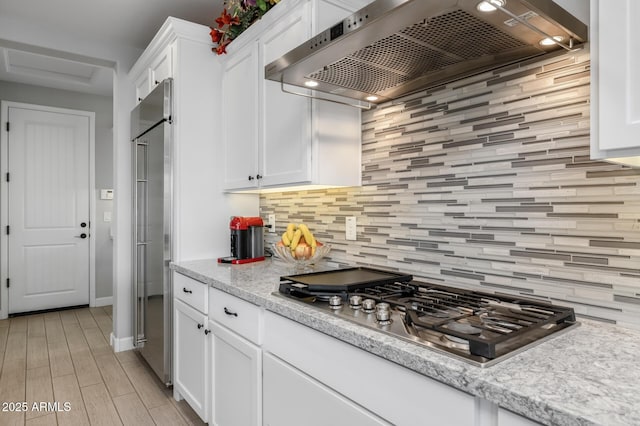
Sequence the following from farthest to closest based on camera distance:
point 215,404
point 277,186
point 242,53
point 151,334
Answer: point 151,334 < point 242,53 < point 277,186 < point 215,404

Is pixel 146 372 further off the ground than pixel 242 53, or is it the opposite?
pixel 242 53

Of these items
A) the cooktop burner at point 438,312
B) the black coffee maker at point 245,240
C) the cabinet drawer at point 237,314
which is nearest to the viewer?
the cooktop burner at point 438,312

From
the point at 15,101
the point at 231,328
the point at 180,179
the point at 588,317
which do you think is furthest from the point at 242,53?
the point at 15,101

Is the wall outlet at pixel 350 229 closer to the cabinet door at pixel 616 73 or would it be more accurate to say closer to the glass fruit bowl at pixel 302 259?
the glass fruit bowl at pixel 302 259

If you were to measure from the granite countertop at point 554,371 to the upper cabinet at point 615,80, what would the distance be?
45cm

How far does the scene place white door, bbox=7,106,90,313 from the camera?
4422 mm

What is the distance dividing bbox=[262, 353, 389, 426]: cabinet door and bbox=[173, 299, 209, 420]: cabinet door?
62 centimetres

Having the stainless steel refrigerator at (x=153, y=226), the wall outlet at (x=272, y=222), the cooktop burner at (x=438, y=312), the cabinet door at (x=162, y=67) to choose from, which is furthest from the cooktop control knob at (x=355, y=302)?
the cabinet door at (x=162, y=67)

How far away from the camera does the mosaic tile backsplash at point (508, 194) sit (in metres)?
1.15

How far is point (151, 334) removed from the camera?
8.94 ft

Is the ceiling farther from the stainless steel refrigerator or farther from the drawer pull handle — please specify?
the drawer pull handle

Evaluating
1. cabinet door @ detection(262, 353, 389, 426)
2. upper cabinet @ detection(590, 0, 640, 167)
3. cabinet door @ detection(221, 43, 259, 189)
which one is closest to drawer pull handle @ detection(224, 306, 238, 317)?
cabinet door @ detection(262, 353, 389, 426)

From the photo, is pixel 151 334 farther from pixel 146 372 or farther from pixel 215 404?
pixel 215 404

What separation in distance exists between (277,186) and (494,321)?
131 centimetres
